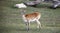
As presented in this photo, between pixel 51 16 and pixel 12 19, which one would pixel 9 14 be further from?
pixel 51 16

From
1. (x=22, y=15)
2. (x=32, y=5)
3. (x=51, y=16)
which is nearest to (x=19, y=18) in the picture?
(x=22, y=15)

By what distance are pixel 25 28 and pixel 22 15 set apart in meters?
0.13

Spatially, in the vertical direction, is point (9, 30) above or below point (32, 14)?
below

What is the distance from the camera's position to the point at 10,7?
1.94 m

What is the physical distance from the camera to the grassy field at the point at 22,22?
75.4 inches

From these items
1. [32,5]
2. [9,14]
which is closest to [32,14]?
[32,5]

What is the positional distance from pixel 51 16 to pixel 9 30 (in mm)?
417

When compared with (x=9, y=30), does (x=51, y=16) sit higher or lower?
higher

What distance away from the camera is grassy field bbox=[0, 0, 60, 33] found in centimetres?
192

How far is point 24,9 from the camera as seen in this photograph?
6.32 feet

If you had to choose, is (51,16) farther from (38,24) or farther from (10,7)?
(10,7)

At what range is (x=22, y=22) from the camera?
1.91 metres

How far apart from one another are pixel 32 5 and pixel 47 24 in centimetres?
23

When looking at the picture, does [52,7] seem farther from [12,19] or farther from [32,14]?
[12,19]
